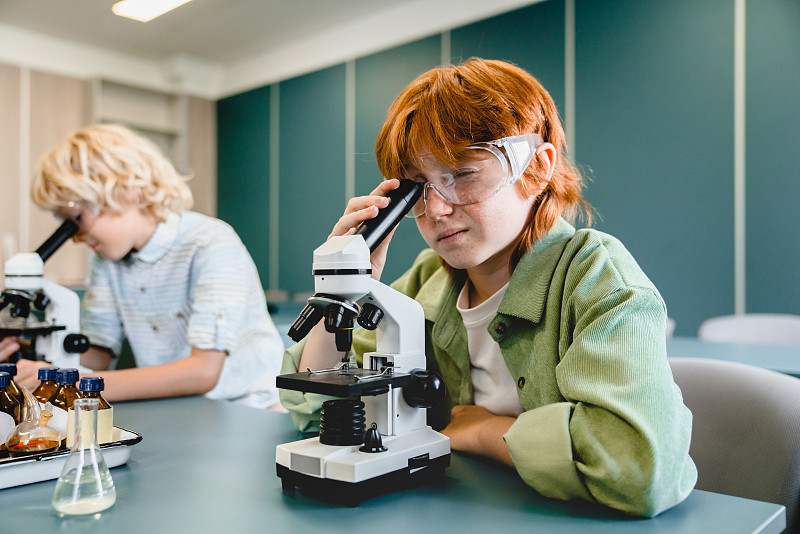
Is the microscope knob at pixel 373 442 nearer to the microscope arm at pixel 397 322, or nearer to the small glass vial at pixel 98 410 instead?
the microscope arm at pixel 397 322

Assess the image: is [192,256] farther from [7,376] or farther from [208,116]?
[208,116]

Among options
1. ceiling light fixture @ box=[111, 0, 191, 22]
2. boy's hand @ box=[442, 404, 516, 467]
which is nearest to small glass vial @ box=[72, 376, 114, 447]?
boy's hand @ box=[442, 404, 516, 467]

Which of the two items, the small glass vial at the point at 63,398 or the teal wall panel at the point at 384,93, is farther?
the teal wall panel at the point at 384,93

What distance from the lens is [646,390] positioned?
797 millimetres

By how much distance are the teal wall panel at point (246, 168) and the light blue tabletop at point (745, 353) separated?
4.16 meters

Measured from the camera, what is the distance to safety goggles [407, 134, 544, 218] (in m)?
1.04

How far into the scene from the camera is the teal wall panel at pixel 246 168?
593 centimetres

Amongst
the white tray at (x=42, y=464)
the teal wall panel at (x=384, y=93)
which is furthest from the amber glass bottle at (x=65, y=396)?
the teal wall panel at (x=384, y=93)

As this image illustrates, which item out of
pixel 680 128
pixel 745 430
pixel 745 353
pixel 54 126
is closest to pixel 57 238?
pixel 745 430

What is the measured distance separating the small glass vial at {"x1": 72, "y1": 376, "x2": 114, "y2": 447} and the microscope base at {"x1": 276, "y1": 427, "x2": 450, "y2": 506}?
280mm

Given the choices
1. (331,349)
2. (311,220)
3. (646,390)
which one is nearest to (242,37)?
(311,220)

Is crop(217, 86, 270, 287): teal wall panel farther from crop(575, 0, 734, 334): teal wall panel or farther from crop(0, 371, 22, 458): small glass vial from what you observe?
crop(0, 371, 22, 458): small glass vial

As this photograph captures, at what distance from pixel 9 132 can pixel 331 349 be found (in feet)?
17.5

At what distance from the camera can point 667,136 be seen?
3.52 m
